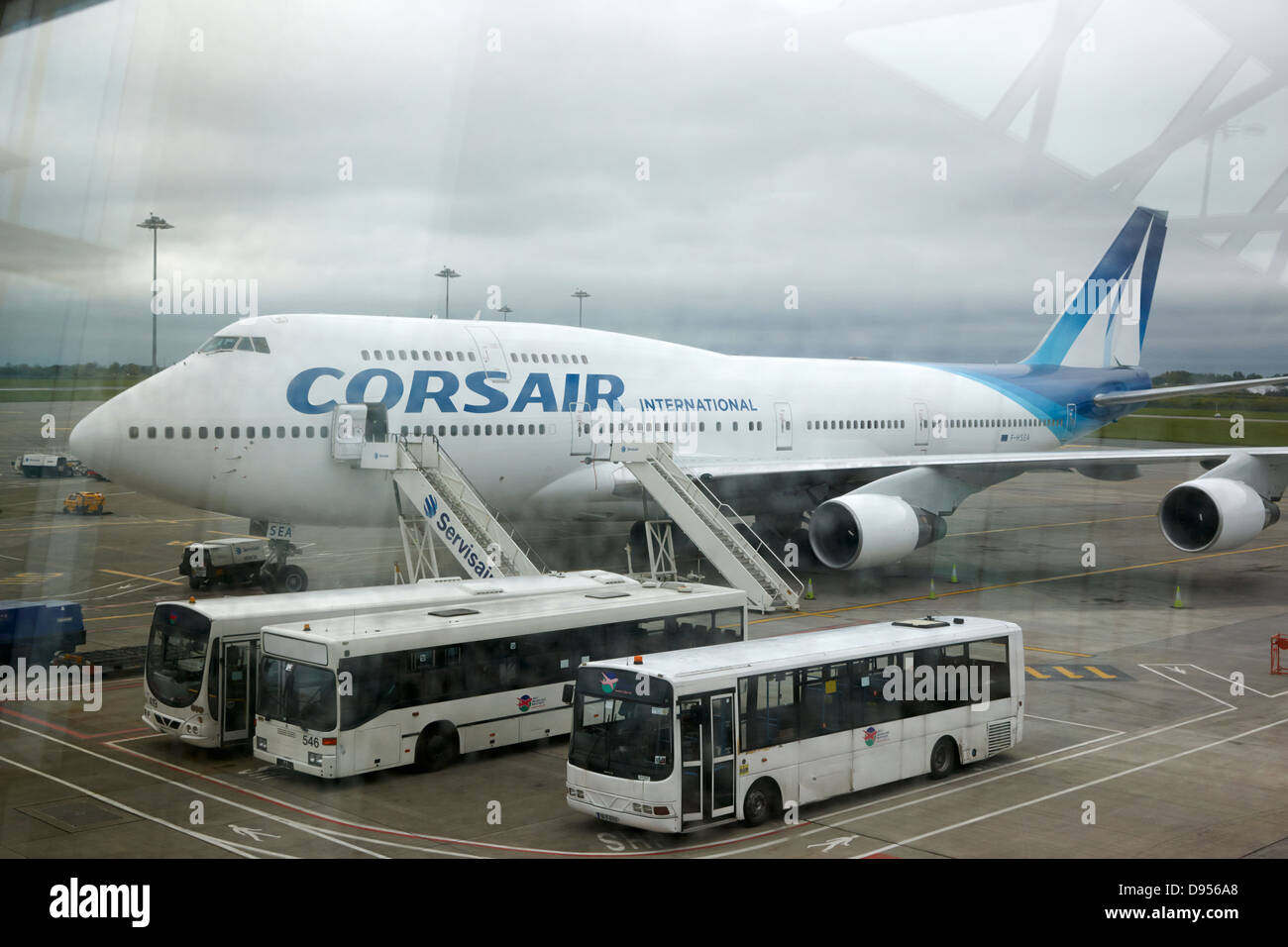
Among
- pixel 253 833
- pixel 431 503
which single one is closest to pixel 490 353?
pixel 431 503

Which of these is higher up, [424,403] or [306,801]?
[424,403]

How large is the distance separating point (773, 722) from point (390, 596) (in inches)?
255

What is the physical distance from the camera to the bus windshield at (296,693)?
13.7 meters

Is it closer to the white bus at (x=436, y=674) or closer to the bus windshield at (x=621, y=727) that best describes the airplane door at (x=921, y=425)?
the white bus at (x=436, y=674)

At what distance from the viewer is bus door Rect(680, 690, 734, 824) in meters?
11.9

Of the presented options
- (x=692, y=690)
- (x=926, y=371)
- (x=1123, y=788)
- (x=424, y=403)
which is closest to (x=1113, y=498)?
(x=926, y=371)

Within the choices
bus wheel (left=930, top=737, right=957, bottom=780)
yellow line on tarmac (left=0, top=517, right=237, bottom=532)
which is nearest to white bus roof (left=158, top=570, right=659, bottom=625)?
bus wheel (left=930, top=737, right=957, bottom=780)

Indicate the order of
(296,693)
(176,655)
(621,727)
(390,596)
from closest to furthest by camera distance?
(621,727) < (296,693) < (176,655) < (390,596)

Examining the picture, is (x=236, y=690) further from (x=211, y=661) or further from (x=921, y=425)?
(x=921, y=425)

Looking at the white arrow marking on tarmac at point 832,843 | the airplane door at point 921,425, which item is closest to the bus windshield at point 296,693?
the white arrow marking on tarmac at point 832,843

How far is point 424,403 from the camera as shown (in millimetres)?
25078

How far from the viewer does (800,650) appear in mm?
13539
